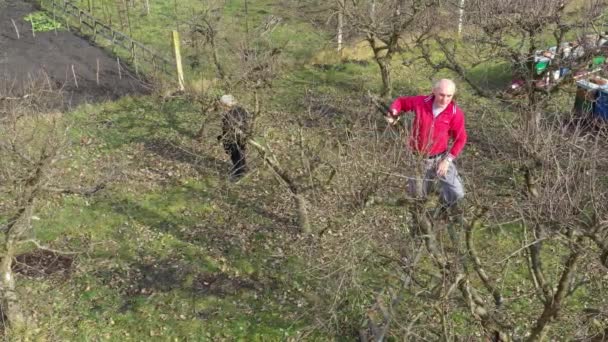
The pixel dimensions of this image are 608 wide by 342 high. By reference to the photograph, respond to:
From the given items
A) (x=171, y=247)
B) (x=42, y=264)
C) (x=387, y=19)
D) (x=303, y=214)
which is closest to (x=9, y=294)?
(x=42, y=264)

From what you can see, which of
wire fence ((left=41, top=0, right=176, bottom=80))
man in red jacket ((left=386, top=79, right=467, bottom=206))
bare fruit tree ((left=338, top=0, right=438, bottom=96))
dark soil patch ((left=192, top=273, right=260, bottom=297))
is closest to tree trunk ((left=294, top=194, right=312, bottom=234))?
dark soil patch ((left=192, top=273, right=260, bottom=297))

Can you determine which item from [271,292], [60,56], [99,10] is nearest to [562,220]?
[271,292]

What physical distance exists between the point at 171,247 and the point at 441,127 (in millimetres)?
5118

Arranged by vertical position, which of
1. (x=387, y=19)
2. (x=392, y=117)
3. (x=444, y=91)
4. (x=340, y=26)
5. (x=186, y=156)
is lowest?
(x=186, y=156)

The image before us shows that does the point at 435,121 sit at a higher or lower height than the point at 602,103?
higher

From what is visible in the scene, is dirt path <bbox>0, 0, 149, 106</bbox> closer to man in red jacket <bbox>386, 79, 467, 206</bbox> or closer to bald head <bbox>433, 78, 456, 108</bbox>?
man in red jacket <bbox>386, 79, 467, 206</bbox>

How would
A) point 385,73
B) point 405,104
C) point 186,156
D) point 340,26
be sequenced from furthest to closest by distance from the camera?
point 340,26
point 385,73
point 186,156
point 405,104

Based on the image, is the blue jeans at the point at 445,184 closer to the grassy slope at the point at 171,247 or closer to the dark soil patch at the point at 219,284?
the grassy slope at the point at 171,247

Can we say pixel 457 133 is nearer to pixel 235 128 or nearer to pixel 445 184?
pixel 445 184

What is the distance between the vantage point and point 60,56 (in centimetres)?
1622

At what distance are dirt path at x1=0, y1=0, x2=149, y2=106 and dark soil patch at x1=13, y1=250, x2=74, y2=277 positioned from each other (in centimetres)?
508

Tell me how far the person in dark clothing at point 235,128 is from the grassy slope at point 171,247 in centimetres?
63

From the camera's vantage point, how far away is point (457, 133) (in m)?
6.89

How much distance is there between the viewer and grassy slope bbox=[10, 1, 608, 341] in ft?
26.7
